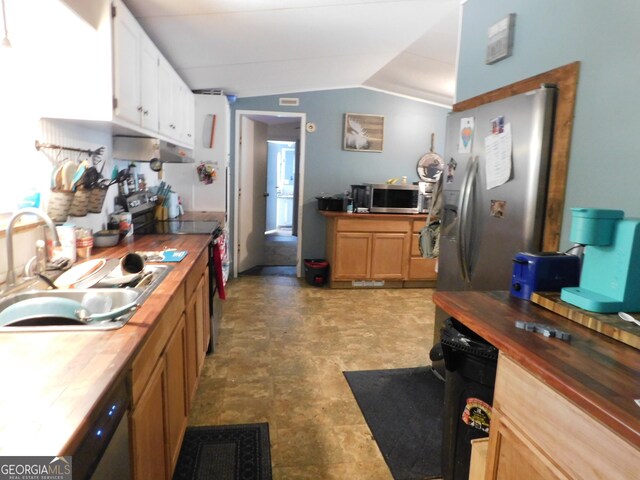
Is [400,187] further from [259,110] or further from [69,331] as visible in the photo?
[69,331]

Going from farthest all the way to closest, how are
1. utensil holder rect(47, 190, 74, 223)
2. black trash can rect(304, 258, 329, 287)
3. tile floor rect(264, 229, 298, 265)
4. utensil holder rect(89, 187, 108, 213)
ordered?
tile floor rect(264, 229, 298, 265)
black trash can rect(304, 258, 329, 287)
utensil holder rect(89, 187, 108, 213)
utensil holder rect(47, 190, 74, 223)

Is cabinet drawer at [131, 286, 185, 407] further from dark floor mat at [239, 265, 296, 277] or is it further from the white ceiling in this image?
dark floor mat at [239, 265, 296, 277]

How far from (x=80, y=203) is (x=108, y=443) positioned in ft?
4.94

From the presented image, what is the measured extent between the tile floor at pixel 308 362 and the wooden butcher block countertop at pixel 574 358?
1016 mm

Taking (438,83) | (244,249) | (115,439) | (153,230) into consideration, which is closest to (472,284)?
(115,439)

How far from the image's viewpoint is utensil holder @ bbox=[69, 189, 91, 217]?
202 cm

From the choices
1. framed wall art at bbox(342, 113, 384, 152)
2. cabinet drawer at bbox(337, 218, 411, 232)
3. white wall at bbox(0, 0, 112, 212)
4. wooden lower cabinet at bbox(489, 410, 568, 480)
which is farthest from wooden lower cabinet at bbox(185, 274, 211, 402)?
framed wall art at bbox(342, 113, 384, 152)

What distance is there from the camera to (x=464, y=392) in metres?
1.52

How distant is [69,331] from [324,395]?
64.9 inches

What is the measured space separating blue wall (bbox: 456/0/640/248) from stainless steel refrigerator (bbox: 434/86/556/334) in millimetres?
139

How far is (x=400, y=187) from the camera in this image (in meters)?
4.78

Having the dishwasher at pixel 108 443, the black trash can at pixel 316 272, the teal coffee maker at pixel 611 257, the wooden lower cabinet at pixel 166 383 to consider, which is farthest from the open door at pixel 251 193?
the teal coffee maker at pixel 611 257

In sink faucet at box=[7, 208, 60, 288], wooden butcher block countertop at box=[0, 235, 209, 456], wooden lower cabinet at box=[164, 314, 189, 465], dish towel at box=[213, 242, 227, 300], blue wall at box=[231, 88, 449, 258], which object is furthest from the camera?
blue wall at box=[231, 88, 449, 258]

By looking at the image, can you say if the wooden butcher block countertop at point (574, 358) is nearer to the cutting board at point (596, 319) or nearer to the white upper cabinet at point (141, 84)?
the cutting board at point (596, 319)
